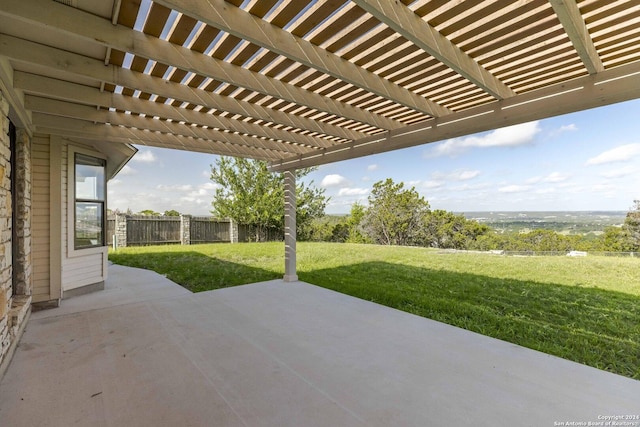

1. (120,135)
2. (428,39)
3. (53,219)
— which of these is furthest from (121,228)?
(428,39)

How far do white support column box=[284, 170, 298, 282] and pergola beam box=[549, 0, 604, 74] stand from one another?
4509 millimetres

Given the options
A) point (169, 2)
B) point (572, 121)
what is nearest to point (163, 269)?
point (169, 2)

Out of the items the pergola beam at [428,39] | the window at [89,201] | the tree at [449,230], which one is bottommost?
the tree at [449,230]

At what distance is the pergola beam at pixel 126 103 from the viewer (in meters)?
2.61

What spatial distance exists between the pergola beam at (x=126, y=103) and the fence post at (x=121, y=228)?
1029 cm

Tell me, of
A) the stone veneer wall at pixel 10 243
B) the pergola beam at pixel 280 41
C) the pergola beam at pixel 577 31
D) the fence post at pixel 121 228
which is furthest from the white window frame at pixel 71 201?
the fence post at pixel 121 228

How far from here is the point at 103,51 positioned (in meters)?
2.22

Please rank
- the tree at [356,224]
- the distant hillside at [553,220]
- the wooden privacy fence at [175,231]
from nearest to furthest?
1. the wooden privacy fence at [175,231]
2. the distant hillside at [553,220]
3. the tree at [356,224]

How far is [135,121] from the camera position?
3586 mm

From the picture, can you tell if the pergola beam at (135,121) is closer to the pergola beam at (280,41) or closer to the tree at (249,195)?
the pergola beam at (280,41)

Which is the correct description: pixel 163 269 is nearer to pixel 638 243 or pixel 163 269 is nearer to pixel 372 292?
pixel 372 292

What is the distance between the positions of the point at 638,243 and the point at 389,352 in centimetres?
1392

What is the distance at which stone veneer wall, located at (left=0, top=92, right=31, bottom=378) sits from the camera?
2521 millimetres

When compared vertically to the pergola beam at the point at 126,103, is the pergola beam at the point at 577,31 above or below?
below
